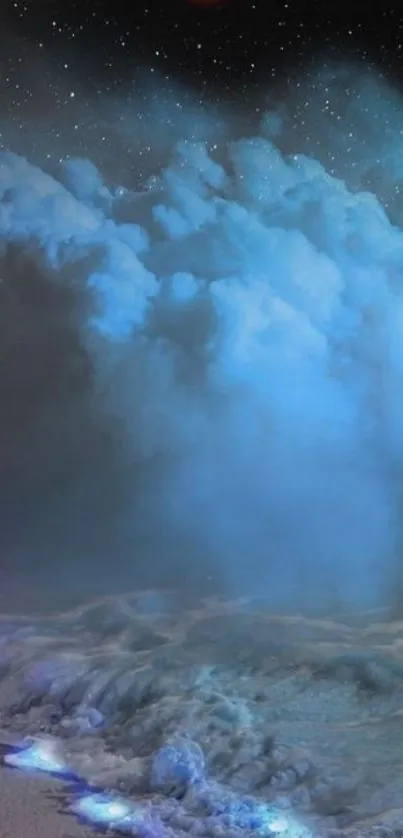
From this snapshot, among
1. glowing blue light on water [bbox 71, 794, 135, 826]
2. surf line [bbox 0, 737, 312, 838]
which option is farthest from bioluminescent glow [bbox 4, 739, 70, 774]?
glowing blue light on water [bbox 71, 794, 135, 826]

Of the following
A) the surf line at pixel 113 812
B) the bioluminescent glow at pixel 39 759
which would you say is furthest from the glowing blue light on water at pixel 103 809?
the bioluminescent glow at pixel 39 759

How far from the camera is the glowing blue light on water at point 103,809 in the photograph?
2.38 metres

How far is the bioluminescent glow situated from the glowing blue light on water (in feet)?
0.82

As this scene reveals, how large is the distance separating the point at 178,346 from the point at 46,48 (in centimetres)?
179

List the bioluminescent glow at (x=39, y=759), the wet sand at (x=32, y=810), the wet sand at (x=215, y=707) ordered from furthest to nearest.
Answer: the bioluminescent glow at (x=39, y=759) < the wet sand at (x=215, y=707) < the wet sand at (x=32, y=810)

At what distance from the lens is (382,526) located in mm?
4953

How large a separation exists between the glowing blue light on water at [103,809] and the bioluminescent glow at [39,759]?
0.25 metres

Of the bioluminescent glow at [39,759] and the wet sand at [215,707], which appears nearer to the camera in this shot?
the wet sand at [215,707]

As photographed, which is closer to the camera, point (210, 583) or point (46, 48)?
point (46, 48)

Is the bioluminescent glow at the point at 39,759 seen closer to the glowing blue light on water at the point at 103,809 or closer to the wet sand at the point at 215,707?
the wet sand at the point at 215,707

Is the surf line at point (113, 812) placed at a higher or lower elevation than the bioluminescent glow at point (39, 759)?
lower

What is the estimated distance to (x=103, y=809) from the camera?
8.07 ft

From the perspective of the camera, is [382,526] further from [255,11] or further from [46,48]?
[46,48]

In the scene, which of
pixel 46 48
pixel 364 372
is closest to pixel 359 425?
pixel 364 372
